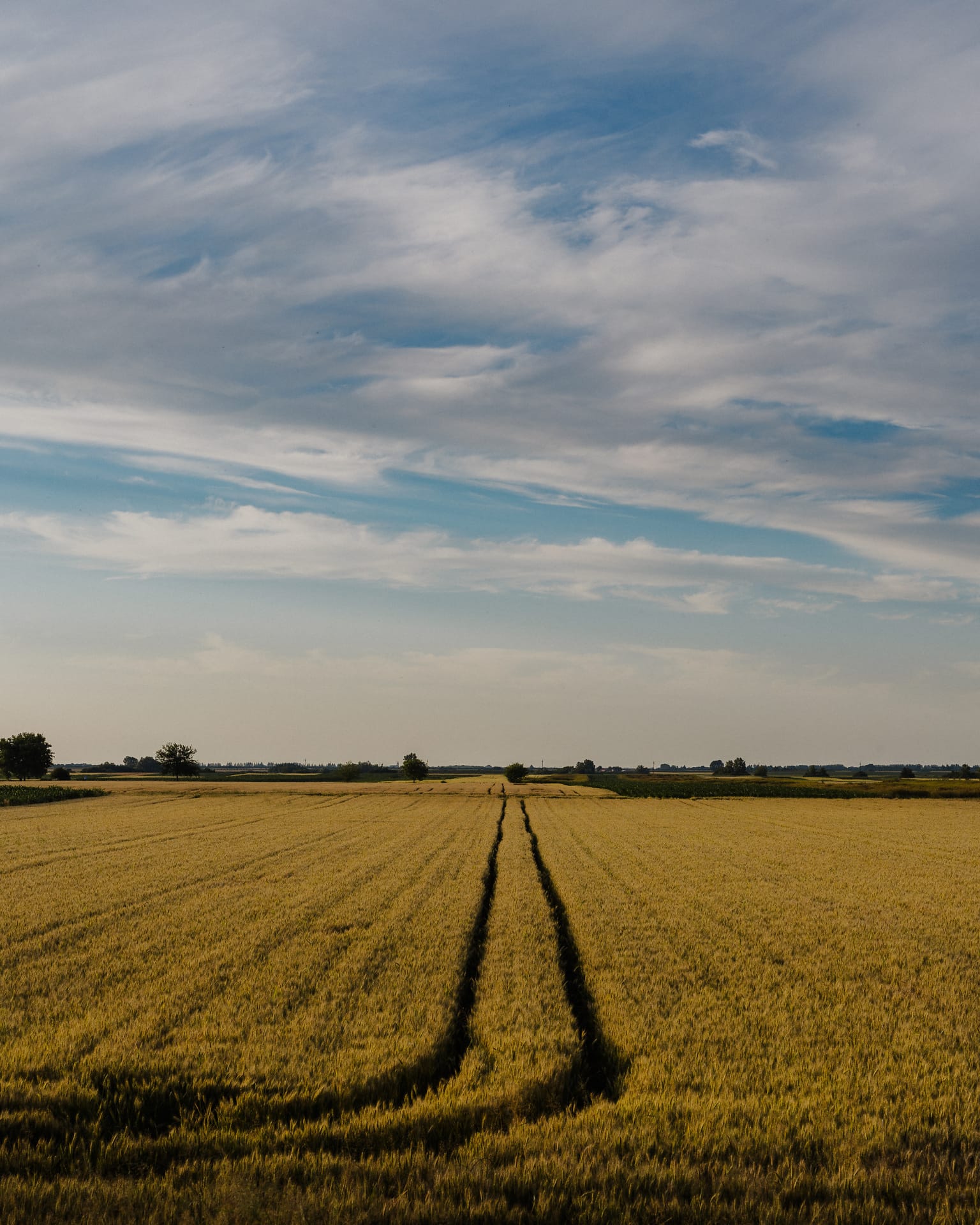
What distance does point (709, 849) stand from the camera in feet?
104

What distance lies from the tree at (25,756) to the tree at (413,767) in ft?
227

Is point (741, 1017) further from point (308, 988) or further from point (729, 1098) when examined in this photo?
point (308, 988)

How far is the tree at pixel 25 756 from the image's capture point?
137250mm

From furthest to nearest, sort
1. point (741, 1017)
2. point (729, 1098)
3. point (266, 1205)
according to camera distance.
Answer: point (741, 1017)
point (729, 1098)
point (266, 1205)

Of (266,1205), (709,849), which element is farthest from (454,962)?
(709,849)

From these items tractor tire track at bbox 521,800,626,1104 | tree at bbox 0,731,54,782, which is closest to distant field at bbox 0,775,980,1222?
tractor tire track at bbox 521,800,626,1104

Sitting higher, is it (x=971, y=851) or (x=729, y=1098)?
(x=729, y=1098)

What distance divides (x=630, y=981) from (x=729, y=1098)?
434 cm

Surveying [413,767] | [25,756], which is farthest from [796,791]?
[25,756]

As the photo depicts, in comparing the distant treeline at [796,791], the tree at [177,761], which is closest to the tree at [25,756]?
the tree at [177,761]

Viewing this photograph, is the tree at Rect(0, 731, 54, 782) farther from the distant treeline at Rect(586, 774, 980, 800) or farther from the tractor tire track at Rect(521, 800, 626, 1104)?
the tractor tire track at Rect(521, 800, 626, 1104)

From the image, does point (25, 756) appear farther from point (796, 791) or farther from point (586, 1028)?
point (586, 1028)

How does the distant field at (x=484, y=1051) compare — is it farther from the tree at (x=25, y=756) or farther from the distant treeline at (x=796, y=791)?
the tree at (x=25, y=756)

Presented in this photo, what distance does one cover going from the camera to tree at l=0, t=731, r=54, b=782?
137 m
